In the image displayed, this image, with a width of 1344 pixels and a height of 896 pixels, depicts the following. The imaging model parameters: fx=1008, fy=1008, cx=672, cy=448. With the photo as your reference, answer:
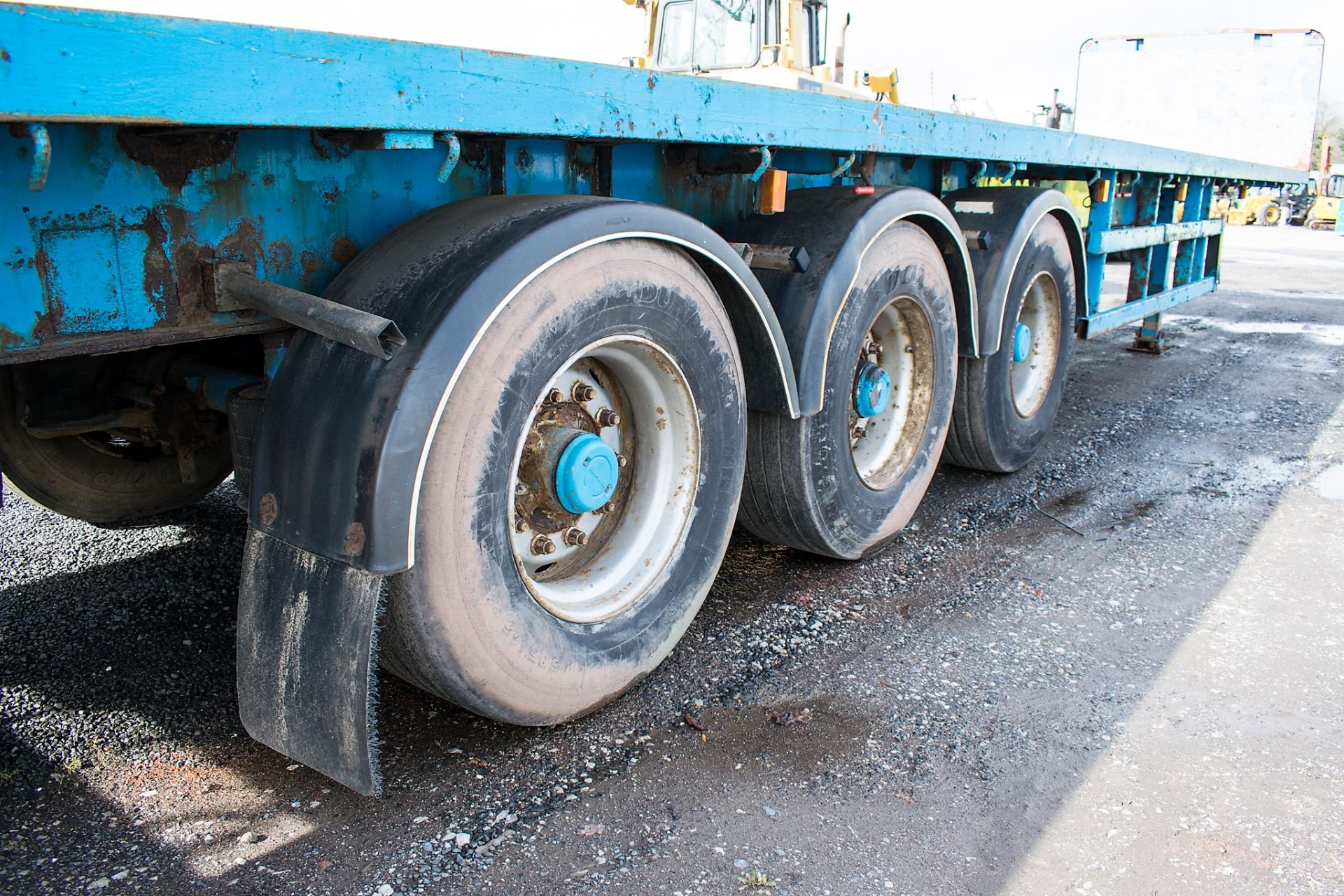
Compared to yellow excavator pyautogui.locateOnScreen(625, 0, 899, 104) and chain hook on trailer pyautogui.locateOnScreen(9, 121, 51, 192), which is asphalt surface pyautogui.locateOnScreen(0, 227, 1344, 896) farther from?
yellow excavator pyautogui.locateOnScreen(625, 0, 899, 104)

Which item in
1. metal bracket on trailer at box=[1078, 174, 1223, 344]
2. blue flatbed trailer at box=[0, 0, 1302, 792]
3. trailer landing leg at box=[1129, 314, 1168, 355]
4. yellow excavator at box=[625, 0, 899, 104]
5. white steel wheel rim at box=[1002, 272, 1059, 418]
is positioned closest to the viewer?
blue flatbed trailer at box=[0, 0, 1302, 792]

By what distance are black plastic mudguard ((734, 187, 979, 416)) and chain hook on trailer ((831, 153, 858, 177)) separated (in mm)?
55

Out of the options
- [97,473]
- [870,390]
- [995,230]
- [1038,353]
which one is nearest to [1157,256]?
[1038,353]

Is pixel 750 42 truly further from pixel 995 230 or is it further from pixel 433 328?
pixel 433 328

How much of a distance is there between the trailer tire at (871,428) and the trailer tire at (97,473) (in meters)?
1.57

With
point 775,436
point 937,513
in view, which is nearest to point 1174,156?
point 937,513

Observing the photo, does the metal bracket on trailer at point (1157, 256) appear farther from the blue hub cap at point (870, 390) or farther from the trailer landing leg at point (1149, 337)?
the blue hub cap at point (870, 390)

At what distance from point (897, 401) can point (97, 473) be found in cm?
249

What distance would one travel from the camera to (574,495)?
A: 7.11 feet

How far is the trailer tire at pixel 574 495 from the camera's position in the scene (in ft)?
5.97

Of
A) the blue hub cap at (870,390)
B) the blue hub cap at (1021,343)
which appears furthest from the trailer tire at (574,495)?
the blue hub cap at (1021,343)

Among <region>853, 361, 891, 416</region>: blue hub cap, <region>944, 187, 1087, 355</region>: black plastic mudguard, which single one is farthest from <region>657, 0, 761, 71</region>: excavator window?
<region>853, 361, 891, 416</region>: blue hub cap

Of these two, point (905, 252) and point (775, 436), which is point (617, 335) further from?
point (905, 252)

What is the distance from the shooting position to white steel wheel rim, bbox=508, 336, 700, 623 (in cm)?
229
